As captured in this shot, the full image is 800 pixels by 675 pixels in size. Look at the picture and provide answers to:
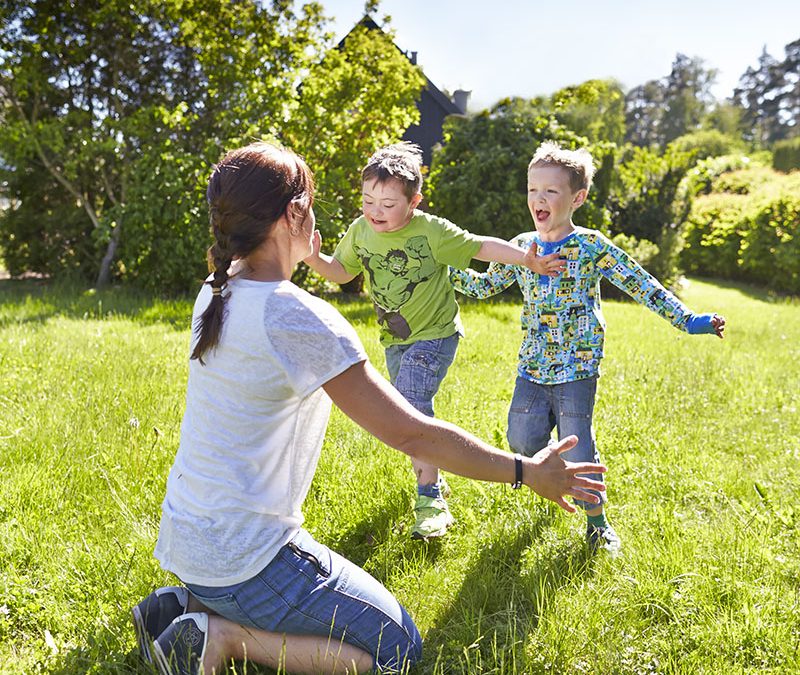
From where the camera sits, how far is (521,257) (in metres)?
3.28

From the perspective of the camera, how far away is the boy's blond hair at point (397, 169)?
131 inches

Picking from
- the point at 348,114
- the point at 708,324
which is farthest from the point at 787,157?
the point at 708,324

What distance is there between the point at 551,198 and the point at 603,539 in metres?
1.56

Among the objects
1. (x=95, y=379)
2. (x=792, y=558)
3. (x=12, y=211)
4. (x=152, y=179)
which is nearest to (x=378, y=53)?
(x=152, y=179)

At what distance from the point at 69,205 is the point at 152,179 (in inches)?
101

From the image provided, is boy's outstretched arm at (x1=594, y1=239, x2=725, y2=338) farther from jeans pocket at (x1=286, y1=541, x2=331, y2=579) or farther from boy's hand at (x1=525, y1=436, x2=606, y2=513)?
jeans pocket at (x1=286, y1=541, x2=331, y2=579)

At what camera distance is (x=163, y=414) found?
14.8 feet

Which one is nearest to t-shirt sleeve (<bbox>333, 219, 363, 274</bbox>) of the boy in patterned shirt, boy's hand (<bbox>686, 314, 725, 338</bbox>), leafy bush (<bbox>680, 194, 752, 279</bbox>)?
the boy in patterned shirt

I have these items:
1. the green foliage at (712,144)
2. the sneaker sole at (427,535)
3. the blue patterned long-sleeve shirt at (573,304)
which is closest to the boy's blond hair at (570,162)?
the blue patterned long-sleeve shirt at (573,304)

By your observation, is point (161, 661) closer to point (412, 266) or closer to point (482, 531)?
point (482, 531)

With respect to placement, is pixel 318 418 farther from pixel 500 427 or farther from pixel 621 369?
pixel 621 369

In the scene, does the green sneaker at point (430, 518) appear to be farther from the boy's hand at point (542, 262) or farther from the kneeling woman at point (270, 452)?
the boy's hand at point (542, 262)

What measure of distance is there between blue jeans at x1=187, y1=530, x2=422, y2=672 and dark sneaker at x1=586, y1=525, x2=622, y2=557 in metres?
1.20

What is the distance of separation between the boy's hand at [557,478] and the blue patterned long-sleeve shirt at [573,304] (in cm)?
114
